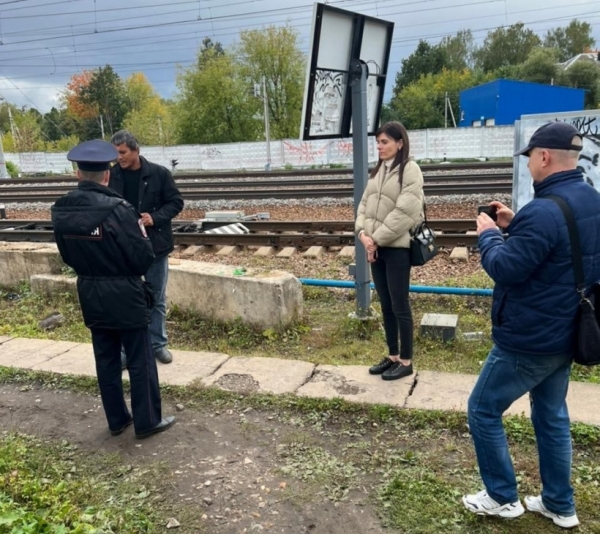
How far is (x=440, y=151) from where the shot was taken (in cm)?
2791

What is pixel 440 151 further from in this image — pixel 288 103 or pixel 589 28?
pixel 589 28

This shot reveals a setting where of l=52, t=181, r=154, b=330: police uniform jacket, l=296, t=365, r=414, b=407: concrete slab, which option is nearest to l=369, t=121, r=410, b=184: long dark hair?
l=296, t=365, r=414, b=407: concrete slab

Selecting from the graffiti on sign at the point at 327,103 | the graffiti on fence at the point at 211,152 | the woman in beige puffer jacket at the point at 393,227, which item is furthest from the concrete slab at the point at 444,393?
the graffiti on fence at the point at 211,152

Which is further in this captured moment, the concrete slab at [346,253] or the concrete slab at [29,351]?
the concrete slab at [346,253]

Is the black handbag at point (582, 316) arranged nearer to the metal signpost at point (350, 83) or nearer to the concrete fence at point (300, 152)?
the metal signpost at point (350, 83)

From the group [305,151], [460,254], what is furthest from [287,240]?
[305,151]

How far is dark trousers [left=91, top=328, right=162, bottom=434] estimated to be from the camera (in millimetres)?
3811

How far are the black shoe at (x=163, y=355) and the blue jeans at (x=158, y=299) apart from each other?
37 mm

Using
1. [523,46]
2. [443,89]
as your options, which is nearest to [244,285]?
[443,89]

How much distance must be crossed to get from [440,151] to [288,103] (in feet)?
70.7

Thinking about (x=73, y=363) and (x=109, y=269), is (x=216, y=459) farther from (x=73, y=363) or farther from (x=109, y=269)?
(x=73, y=363)

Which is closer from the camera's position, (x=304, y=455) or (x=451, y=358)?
(x=304, y=455)

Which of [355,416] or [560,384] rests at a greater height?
[560,384]

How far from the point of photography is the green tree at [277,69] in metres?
45.1
